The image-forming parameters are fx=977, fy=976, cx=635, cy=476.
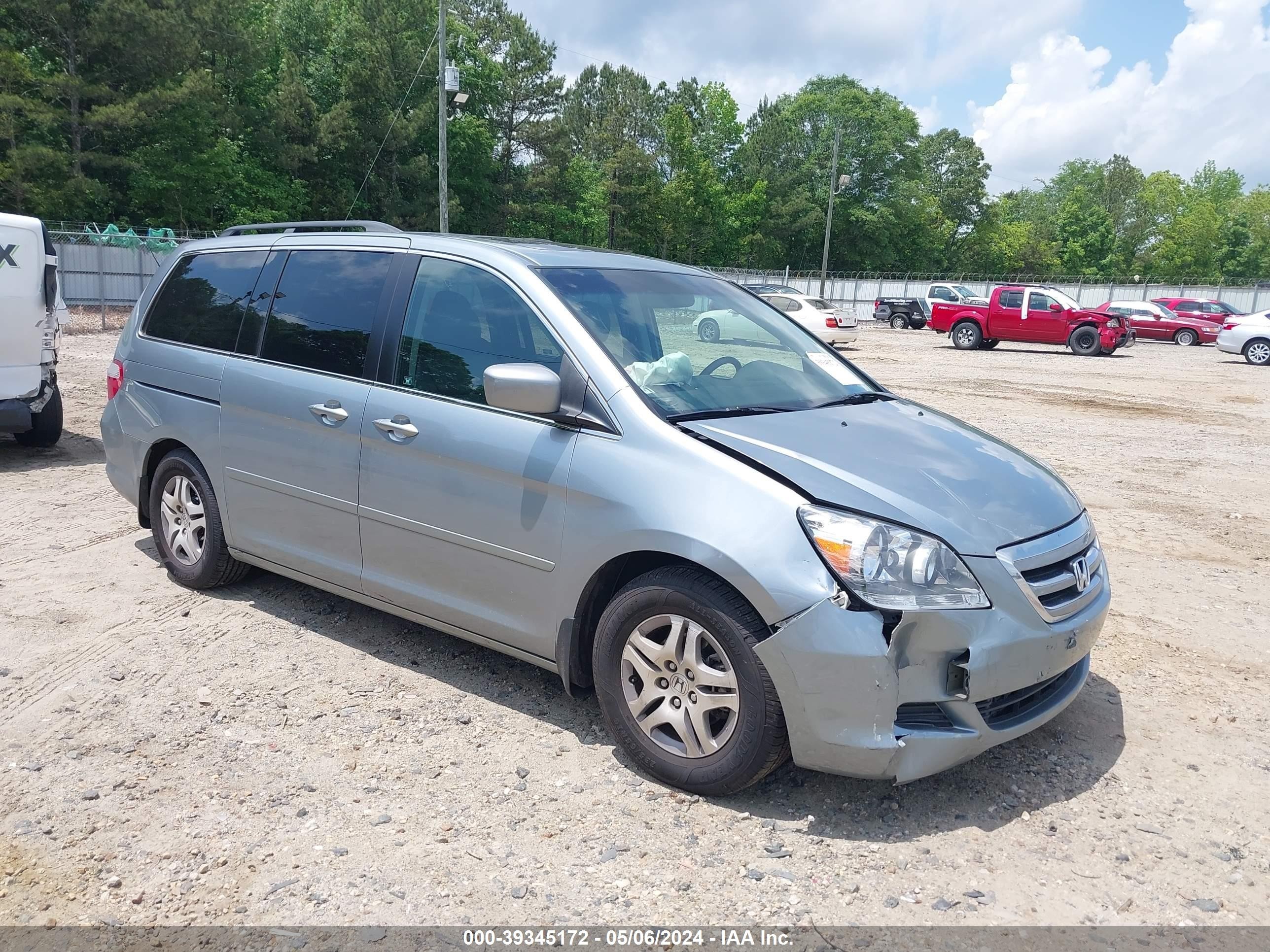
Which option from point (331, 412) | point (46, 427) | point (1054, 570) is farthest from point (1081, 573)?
point (46, 427)

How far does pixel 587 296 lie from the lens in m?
3.96

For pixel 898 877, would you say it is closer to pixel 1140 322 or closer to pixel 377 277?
pixel 377 277

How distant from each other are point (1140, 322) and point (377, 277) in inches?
1523

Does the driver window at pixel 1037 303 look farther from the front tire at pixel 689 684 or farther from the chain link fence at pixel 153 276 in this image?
the front tire at pixel 689 684

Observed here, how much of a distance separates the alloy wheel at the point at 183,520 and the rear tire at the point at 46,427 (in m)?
4.15

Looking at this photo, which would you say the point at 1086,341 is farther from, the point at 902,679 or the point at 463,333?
the point at 902,679

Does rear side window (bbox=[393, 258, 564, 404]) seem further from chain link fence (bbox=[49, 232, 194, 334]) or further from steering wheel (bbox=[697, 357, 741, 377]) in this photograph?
chain link fence (bbox=[49, 232, 194, 334])

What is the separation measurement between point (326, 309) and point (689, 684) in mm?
2511

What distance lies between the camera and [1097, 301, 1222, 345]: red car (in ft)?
116

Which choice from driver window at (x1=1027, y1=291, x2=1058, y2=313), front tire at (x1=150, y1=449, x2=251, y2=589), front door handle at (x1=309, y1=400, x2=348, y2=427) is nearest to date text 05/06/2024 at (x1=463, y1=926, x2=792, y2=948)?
front door handle at (x1=309, y1=400, x2=348, y2=427)

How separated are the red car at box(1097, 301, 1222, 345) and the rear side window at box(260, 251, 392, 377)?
35903mm

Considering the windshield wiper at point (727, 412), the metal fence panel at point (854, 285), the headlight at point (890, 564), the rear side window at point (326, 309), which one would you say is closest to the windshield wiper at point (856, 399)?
the windshield wiper at point (727, 412)

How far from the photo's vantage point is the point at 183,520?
5.20 meters

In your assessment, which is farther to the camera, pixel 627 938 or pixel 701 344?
pixel 701 344
